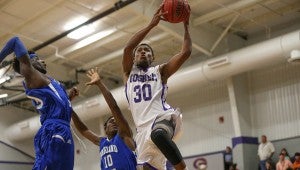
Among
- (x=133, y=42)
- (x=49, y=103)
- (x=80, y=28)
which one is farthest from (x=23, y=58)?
(x=80, y=28)

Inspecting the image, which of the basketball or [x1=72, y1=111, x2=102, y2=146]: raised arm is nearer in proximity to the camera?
the basketball

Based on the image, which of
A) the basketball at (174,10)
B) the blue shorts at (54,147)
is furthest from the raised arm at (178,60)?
the blue shorts at (54,147)

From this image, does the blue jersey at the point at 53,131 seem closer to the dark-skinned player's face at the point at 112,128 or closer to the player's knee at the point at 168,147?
the player's knee at the point at 168,147

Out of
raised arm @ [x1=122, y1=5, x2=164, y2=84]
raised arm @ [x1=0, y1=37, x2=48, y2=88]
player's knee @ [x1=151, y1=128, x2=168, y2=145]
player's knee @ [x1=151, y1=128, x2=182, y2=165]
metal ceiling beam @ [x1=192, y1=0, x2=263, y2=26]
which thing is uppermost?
metal ceiling beam @ [x1=192, y1=0, x2=263, y2=26]

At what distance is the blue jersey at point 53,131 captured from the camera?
429cm

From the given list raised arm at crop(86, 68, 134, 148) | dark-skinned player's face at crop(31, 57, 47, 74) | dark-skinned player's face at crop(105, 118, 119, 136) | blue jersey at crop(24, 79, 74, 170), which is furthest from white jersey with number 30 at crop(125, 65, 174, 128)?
dark-skinned player's face at crop(105, 118, 119, 136)

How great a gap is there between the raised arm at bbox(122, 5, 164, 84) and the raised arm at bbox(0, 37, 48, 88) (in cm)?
101

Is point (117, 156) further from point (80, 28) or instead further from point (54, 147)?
point (80, 28)

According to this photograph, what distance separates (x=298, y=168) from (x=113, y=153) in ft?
30.1

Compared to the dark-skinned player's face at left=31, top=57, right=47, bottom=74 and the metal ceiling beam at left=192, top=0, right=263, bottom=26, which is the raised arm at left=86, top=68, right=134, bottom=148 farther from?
the metal ceiling beam at left=192, top=0, right=263, bottom=26

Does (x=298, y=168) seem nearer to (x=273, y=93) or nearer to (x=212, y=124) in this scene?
(x=273, y=93)

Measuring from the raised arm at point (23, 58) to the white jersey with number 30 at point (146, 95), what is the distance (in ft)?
3.42

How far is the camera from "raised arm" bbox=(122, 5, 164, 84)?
15.6ft

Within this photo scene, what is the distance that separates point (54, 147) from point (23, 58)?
0.96m
